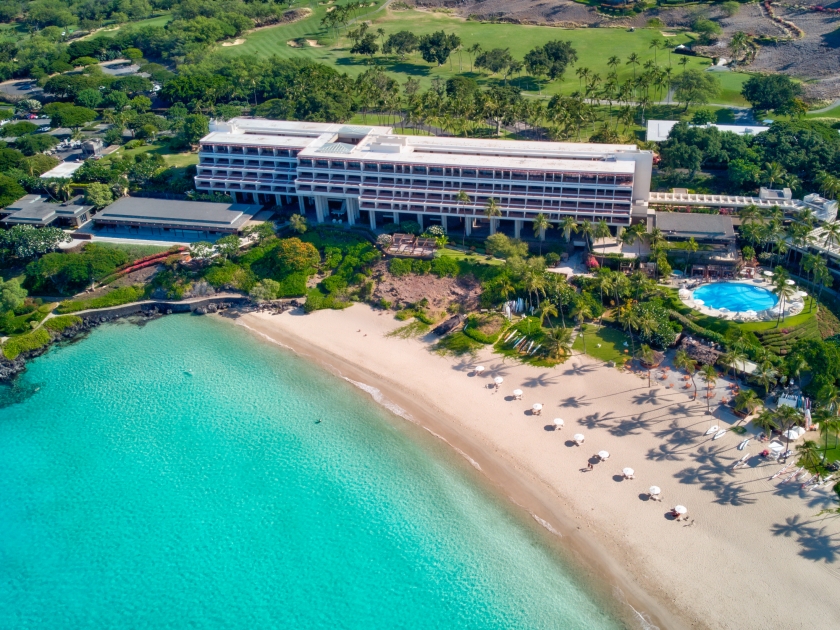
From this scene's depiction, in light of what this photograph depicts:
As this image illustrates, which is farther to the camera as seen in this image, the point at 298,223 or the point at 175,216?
the point at 175,216

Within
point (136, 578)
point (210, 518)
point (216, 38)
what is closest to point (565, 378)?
point (210, 518)

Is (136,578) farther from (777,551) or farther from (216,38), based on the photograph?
(216,38)

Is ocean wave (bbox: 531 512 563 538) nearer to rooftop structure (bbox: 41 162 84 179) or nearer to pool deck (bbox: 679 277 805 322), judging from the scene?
pool deck (bbox: 679 277 805 322)

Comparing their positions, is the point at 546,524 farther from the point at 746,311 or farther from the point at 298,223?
the point at 298,223

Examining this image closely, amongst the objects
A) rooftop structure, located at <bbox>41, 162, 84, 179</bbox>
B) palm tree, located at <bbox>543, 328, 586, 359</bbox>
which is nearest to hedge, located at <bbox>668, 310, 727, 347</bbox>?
palm tree, located at <bbox>543, 328, 586, 359</bbox>

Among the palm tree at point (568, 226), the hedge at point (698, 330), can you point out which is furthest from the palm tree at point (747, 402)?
the palm tree at point (568, 226)

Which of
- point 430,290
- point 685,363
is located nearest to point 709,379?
point 685,363
